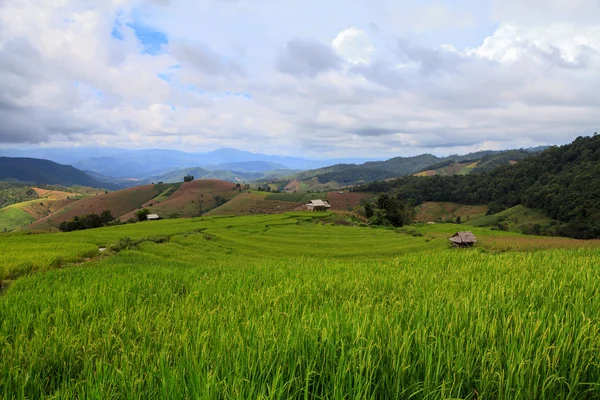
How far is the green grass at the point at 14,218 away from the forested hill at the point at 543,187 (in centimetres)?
20238

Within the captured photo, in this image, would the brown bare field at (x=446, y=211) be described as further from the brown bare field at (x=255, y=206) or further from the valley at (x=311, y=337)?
the valley at (x=311, y=337)

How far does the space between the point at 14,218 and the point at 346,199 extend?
198204mm

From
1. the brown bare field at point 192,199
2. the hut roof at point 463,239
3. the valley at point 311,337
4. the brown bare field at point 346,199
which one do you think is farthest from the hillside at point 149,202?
the valley at point 311,337

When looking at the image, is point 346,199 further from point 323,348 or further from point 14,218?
point 14,218

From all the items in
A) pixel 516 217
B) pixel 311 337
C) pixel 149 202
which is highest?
pixel 311 337

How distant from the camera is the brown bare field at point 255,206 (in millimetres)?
129625

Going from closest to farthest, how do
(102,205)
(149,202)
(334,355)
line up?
(334,355) → (102,205) → (149,202)

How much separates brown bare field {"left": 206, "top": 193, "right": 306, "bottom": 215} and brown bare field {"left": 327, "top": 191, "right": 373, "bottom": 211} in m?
21.8

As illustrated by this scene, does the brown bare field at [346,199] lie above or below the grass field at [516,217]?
above

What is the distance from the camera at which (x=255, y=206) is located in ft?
450

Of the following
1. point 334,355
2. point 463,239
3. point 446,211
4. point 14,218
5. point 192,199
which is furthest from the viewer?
point 14,218

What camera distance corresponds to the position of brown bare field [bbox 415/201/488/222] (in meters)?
135

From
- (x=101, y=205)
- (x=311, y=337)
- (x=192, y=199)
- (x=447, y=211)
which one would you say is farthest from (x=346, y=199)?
(x=311, y=337)

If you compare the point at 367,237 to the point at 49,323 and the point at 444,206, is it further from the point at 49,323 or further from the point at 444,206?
the point at 444,206
